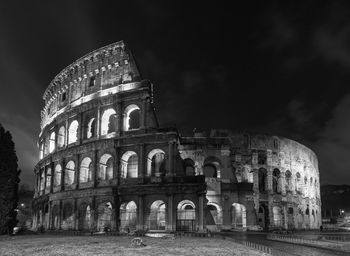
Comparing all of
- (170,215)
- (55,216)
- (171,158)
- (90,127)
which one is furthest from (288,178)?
(55,216)

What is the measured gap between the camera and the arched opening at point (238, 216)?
119 ft

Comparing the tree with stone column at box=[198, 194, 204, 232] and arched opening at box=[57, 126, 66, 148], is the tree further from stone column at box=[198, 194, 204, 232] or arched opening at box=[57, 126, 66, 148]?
stone column at box=[198, 194, 204, 232]

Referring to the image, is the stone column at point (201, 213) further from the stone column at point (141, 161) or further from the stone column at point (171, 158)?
the stone column at point (141, 161)

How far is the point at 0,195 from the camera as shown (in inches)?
1155

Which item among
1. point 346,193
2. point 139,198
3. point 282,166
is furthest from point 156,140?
point 346,193

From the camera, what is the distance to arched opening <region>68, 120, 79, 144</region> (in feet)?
131

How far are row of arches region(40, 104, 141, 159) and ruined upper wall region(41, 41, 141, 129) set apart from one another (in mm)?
1957

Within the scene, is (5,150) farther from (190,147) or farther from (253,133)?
(253,133)

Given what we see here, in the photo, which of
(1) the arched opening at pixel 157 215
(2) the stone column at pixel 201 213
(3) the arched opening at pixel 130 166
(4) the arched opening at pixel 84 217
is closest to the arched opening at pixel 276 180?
(1) the arched opening at pixel 157 215

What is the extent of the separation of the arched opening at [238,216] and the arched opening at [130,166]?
9.66m

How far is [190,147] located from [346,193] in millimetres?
74270

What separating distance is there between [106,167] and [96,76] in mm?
8928

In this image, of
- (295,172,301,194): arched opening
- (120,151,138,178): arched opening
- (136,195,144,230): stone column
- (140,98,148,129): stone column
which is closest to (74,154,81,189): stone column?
(120,151,138,178): arched opening

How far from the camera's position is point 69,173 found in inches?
1538
